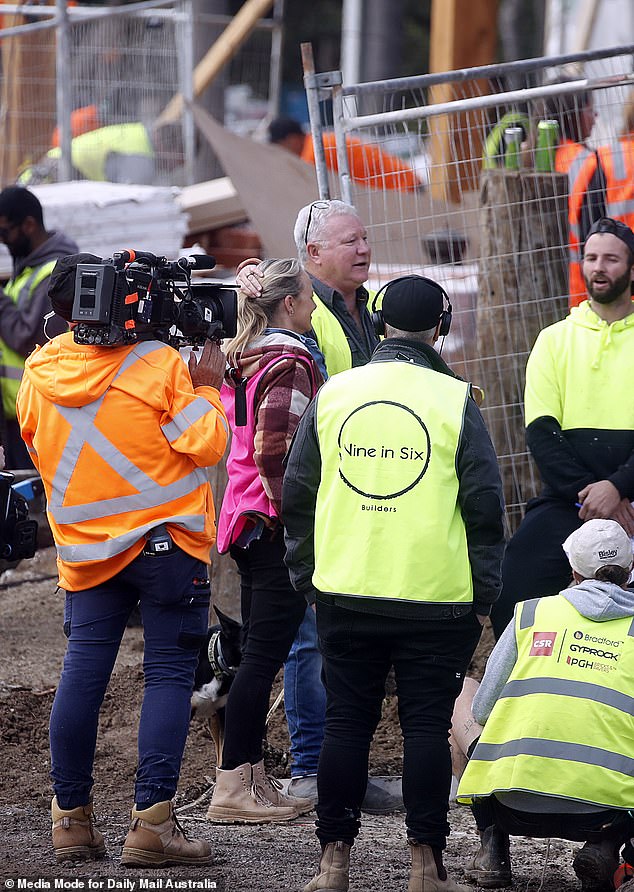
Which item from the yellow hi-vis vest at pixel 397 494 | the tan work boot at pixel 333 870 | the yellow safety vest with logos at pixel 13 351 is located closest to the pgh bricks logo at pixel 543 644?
the yellow hi-vis vest at pixel 397 494

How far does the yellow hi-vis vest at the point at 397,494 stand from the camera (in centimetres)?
371

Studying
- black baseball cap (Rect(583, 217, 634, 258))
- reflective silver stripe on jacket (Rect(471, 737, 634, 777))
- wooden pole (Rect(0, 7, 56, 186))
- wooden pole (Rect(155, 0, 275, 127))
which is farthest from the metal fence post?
reflective silver stripe on jacket (Rect(471, 737, 634, 777))

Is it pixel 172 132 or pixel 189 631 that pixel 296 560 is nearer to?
pixel 189 631

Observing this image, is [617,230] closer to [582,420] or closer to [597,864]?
[582,420]

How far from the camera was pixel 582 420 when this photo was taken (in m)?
5.14

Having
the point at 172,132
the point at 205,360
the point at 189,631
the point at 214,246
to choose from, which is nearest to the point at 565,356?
the point at 205,360

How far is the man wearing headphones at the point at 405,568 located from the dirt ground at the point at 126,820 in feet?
1.38

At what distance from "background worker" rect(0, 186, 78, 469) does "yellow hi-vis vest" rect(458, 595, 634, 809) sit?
3587mm

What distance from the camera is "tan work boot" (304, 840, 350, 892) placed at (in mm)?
3762

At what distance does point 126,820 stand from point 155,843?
2.39 ft

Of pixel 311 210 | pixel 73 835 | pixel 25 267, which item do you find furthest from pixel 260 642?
pixel 25 267

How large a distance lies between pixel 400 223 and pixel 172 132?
5.55 metres

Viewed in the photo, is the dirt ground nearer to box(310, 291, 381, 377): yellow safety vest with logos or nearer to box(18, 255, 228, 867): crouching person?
box(18, 255, 228, 867): crouching person

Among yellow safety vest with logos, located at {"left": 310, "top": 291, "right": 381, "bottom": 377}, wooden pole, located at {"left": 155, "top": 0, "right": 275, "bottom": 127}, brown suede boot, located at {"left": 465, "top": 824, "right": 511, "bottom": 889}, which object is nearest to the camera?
brown suede boot, located at {"left": 465, "top": 824, "right": 511, "bottom": 889}
